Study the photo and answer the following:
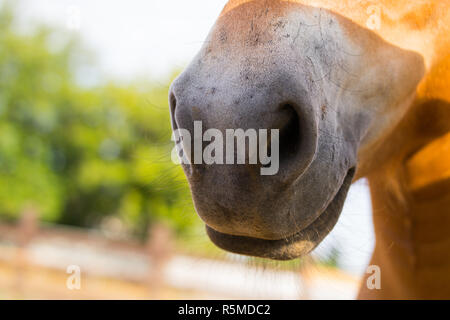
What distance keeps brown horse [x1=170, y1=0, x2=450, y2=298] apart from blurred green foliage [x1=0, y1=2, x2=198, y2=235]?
2106 centimetres

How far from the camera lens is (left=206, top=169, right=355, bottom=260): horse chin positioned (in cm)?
130

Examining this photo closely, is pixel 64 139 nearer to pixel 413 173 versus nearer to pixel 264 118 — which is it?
pixel 413 173

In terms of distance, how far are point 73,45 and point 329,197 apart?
2675cm

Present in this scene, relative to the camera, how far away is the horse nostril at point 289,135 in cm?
117

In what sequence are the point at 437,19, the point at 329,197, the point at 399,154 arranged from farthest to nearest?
the point at 399,154, the point at 437,19, the point at 329,197

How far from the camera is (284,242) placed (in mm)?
1299

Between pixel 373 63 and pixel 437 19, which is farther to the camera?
pixel 437 19

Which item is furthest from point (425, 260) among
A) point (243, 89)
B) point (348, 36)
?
point (243, 89)

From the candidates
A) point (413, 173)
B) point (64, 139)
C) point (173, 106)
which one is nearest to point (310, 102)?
point (173, 106)

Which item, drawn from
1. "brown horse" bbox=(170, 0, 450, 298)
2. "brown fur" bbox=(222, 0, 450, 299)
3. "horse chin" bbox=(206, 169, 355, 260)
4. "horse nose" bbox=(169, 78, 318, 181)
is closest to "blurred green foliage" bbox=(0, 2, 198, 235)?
"brown fur" bbox=(222, 0, 450, 299)

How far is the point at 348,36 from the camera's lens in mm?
1396

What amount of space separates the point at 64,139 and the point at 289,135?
25.7 m
